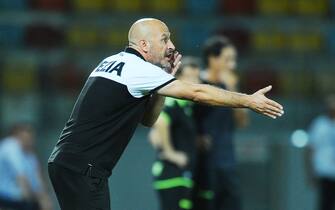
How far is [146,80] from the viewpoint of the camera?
639 centimetres

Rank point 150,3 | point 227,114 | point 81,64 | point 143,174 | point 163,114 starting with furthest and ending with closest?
point 150,3
point 81,64
point 143,174
point 227,114
point 163,114

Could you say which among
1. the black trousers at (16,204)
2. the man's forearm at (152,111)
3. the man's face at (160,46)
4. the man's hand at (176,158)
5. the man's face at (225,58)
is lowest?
the black trousers at (16,204)

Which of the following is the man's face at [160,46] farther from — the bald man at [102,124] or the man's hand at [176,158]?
the man's hand at [176,158]

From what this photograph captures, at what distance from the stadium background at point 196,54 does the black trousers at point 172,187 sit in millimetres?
4295

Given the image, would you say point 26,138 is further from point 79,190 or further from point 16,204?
point 79,190

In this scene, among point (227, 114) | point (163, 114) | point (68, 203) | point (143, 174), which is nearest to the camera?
point (68, 203)

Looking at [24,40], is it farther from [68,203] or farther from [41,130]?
[68,203]

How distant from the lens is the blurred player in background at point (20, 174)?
519 inches

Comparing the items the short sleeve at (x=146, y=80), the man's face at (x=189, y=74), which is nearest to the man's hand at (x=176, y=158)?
the man's face at (x=189, y=74)

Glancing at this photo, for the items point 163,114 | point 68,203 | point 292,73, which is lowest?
point 68,203

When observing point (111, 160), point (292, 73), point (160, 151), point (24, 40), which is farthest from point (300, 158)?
point (111, 160)

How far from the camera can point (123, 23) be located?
16.1 meters

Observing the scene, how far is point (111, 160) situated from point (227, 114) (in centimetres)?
367

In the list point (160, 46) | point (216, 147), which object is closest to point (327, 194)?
point (216, 147)
